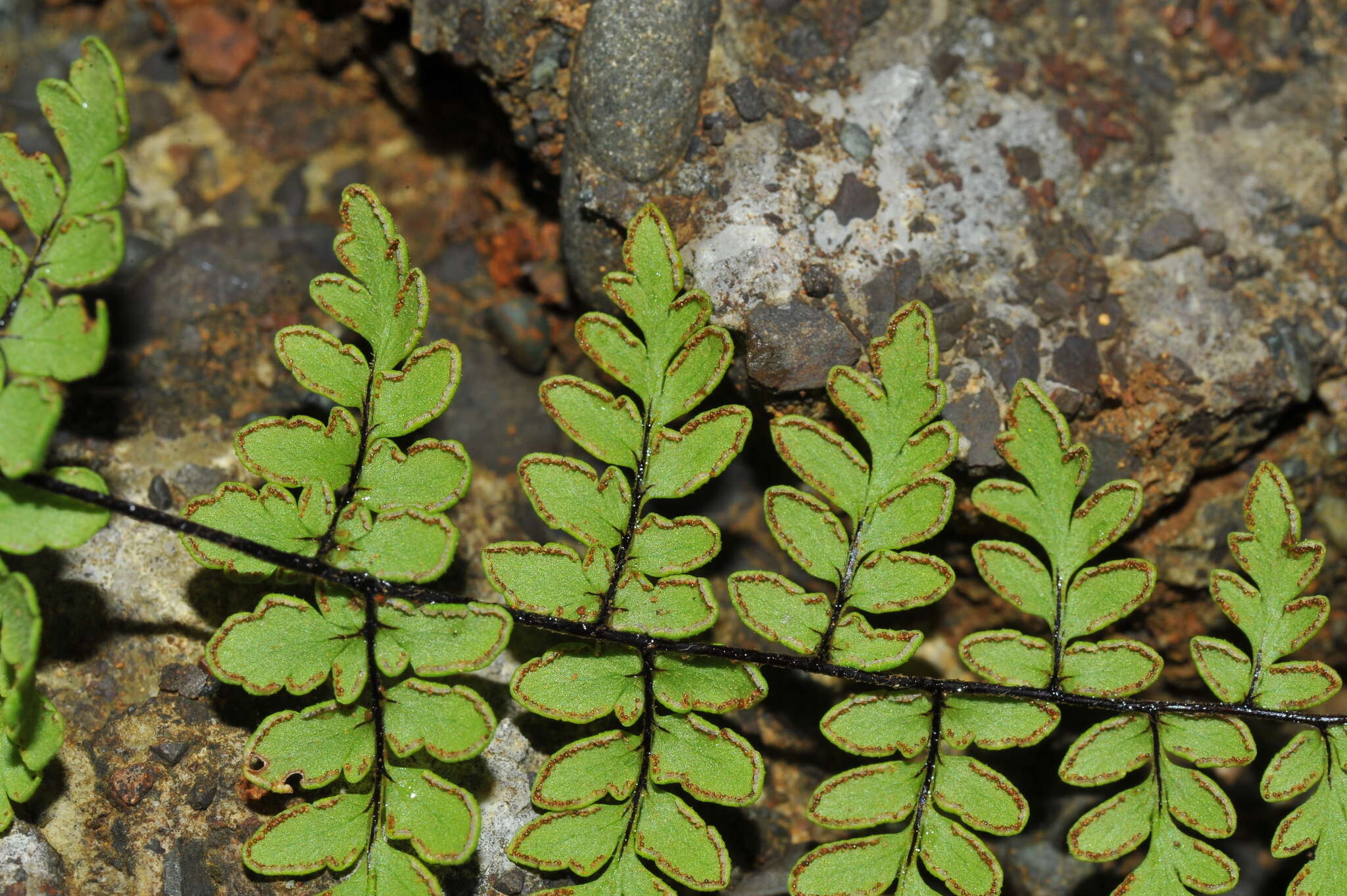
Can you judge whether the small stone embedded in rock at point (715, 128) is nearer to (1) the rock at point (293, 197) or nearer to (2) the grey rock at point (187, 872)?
(1) the rock at point (293, 197)

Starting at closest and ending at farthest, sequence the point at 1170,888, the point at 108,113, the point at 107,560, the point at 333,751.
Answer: the point at 108,113, the point at 333,751, the point at 1170,888, the point at 107,560

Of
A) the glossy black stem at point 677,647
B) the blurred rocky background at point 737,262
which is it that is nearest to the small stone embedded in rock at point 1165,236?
the blurred rocky background at point 737,262

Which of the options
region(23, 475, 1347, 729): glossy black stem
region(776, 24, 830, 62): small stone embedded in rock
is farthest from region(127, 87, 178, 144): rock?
region(776, 24, 830, 62): small stone embedded in rock

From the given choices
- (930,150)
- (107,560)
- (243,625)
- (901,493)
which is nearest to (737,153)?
(930,150)

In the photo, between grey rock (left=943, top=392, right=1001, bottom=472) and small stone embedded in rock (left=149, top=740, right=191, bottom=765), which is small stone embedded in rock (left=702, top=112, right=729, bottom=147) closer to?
grey rock (left=943, top=392, right=1001, bottom=472)

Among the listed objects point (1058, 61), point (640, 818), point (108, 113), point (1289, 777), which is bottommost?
point (640, 818)

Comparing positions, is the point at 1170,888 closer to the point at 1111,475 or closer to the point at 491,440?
the point at 1111,475
